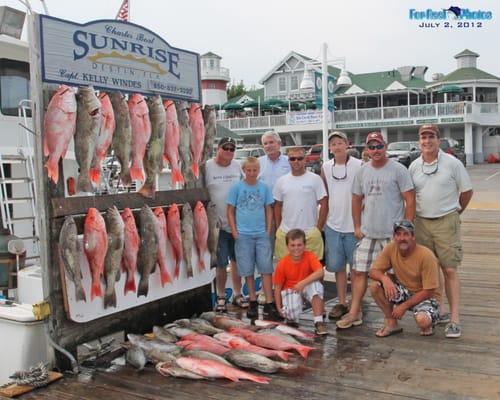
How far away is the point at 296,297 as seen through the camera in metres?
5.11

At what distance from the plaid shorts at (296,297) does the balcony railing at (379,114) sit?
27589 millimetres

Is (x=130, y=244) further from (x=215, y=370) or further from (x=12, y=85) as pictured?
(x=12, y=85)

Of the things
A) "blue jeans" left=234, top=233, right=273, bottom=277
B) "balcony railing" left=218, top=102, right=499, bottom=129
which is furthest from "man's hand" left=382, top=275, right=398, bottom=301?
"balcony railing" left=218, top=102, right=499, bottom=129

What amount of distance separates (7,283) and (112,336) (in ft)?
4.04

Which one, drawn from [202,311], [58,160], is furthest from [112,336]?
[58,160]

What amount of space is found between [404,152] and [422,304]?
24.0m

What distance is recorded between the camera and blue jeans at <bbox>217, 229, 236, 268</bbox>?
5.88m

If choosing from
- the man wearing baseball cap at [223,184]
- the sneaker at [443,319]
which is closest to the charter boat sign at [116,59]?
the man wearing baseball cap at [223,184]

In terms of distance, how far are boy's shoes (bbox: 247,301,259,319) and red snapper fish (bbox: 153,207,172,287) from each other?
1051 millimetres

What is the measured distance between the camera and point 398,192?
4.94m

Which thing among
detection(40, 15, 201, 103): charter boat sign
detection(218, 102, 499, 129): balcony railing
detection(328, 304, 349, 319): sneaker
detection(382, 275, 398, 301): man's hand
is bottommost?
detection(328, 304, 349, 319): sneaker

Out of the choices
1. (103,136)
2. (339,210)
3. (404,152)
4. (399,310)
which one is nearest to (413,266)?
(399,310)

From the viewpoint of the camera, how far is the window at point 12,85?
661cm

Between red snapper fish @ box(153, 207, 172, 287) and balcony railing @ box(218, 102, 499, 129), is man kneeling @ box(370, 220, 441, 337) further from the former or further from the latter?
balcony railing @ box(218, 102, 499, 129)
